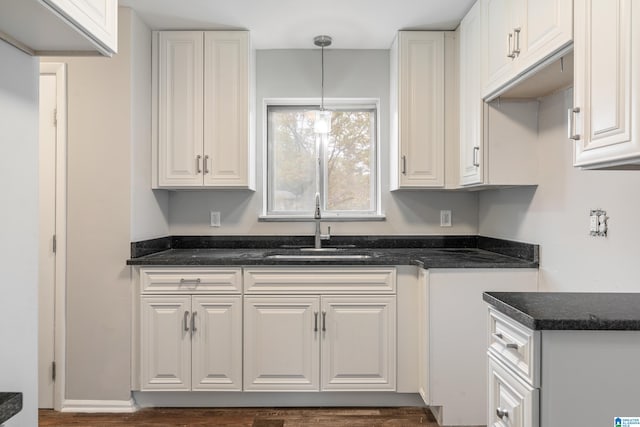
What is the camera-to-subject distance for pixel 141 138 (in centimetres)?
269

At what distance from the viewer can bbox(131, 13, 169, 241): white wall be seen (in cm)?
257

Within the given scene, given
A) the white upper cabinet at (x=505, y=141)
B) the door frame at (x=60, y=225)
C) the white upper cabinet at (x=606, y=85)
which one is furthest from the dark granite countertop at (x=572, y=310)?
the door frame at (x=60, y=225)

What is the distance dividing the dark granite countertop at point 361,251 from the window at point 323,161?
284 millimetres

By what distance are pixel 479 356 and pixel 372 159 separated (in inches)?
62.8

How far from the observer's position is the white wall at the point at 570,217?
168 cm

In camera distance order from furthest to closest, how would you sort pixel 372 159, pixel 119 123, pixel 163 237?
1. pixel 372 159
2. pixel 163 237
3. pixel 119 123

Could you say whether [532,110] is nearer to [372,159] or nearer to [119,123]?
[372,159]

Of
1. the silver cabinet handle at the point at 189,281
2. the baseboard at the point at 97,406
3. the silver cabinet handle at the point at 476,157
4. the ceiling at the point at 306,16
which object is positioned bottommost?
the baseboard at the point at 97,406

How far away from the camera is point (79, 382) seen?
2.57 metres

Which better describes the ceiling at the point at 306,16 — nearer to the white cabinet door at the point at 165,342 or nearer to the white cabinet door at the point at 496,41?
the white cabinet door at the point at 496,41

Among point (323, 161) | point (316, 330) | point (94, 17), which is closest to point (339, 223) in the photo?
point (323, 161)

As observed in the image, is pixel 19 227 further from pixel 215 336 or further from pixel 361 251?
pixel 361 251

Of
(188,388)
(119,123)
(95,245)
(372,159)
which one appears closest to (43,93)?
(119,123)

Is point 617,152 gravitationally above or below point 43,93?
below
